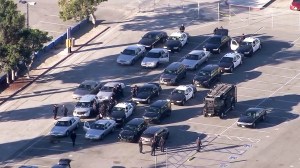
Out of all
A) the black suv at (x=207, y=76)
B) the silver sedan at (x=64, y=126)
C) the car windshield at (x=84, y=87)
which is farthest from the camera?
the black suv at (x=207, y=76)

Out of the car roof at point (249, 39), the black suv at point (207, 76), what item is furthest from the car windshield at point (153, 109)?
the car roof at point (249, 39)

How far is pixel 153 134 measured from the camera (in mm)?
92688

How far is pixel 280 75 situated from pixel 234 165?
2133 centimetres

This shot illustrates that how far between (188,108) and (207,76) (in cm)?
519

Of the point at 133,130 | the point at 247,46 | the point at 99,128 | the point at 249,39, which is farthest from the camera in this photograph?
the point at 249,39

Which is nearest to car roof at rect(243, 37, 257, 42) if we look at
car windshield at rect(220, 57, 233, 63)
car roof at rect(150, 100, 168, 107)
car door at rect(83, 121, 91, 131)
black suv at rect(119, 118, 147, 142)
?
car windshield at rect(220, 57, 233, 63)

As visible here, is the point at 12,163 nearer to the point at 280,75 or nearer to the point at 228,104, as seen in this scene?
the point at 228,104

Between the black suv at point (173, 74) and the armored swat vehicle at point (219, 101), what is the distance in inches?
276

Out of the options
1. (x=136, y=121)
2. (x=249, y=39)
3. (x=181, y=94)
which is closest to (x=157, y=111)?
(x=136, y=121)

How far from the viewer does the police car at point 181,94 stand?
10085cm

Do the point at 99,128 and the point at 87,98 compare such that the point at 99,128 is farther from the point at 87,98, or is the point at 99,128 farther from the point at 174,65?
the point at 174,65

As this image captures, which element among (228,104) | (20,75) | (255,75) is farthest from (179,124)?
(20,75)

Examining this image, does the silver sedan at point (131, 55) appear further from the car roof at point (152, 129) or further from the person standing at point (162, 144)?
the person standing at point (162, 144)

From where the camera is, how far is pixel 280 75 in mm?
108438
